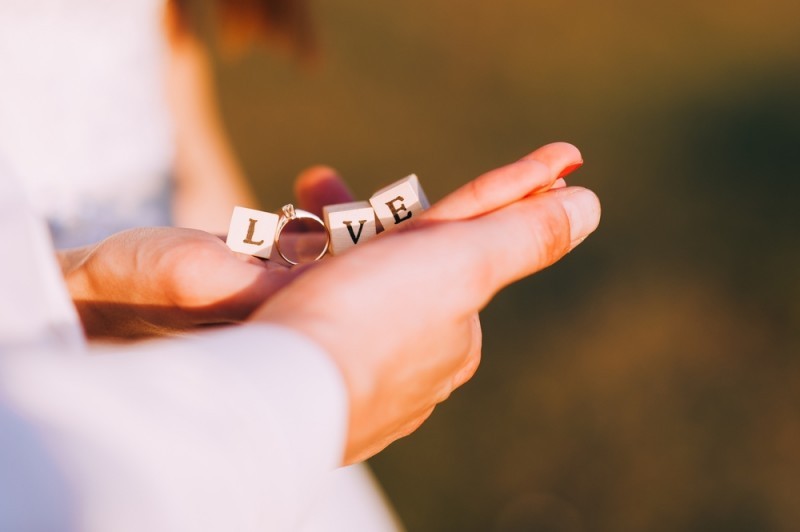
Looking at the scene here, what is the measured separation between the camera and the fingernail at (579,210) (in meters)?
1.11

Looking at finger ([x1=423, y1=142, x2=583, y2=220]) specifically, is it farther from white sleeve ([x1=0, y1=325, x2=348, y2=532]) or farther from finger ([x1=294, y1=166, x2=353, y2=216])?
finger ([x1=294, y1=166, x2=353, y2=216])

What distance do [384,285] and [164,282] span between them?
1.22 ft

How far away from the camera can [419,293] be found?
89 centimetres

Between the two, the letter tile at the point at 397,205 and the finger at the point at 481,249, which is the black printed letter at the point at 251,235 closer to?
the letter tile at the point at 397,205

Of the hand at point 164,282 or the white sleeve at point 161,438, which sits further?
the hand at point 164,282

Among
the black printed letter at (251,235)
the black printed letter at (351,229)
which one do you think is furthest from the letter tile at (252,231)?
the black printed letter at (351,229)

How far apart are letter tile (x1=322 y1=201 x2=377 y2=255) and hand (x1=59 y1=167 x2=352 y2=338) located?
100mm

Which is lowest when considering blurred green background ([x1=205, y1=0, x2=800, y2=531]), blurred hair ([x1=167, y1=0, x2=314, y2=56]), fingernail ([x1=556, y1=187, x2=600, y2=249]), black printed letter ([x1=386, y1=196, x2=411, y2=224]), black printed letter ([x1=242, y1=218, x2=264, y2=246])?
blurred green background ([x1=205, y1=0, x2=800, y2=531])

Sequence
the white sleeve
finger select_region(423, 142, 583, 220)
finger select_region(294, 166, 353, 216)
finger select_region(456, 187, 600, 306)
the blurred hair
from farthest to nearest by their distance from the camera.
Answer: the blurred hair, finger select_region(294, 166, 353, 216), finger select_region(423, 142, 583, 220), finger select_region(456, 187, 600, 306), the white sleeve

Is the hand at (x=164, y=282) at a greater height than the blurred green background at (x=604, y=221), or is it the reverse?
the hand at (x=164, y=282)

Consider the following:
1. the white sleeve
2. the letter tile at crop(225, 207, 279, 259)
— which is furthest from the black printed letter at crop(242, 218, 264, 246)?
the white sleeve

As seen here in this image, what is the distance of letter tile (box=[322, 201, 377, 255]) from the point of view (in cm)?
129

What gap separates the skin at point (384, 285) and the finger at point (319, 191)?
1.61 ft

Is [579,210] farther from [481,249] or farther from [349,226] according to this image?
[349,226]
